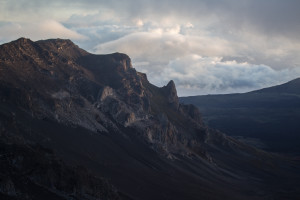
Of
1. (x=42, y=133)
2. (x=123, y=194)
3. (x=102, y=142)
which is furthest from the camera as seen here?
(x=102, y=142)

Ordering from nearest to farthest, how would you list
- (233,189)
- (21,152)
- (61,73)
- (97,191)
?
(21,152) < (97,191) < (233,189) < (61,73)

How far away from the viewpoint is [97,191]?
91.3 m

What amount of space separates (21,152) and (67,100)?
266 ft

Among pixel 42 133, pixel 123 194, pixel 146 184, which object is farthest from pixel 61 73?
pixel 123 194

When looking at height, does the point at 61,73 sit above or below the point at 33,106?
above

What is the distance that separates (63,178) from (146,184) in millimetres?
47060

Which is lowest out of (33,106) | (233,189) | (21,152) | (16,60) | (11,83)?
(233,189)

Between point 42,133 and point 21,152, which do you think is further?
point 42,133

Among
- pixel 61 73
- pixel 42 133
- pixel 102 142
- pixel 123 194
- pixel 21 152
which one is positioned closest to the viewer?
pixel 21 152

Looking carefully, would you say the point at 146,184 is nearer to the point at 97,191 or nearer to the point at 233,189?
the point at 97,191

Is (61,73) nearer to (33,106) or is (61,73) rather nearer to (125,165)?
(33,106)

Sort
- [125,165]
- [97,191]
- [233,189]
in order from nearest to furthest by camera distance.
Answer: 1. [97,191]
2. [125,165]
3. [233,189]

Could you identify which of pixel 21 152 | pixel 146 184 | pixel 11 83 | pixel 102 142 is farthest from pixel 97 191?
pixel 11 83

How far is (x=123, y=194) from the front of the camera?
346 feet
